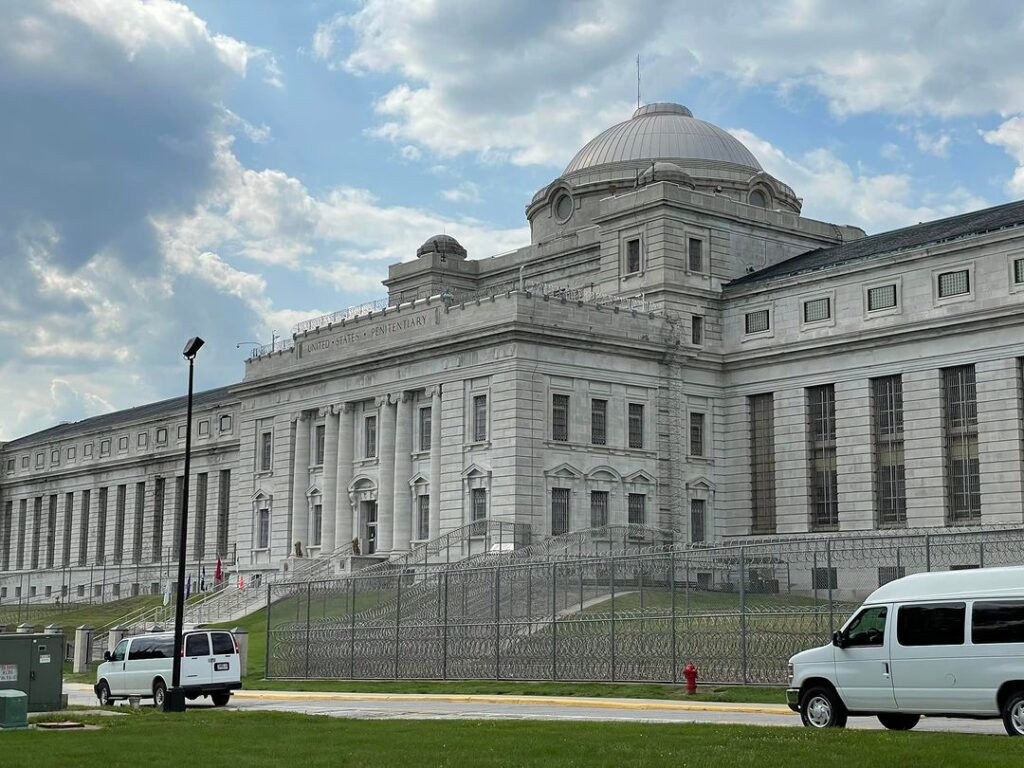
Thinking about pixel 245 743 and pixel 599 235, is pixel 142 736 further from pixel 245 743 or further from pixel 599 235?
pixel 599 235

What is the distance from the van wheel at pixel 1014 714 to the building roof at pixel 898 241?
42157 millimetres

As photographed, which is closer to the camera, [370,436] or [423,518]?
[423,518]

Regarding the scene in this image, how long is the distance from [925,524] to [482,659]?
27.5 meters

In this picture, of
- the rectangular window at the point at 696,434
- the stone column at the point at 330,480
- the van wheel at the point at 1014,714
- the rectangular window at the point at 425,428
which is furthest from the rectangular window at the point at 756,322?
the van wheel at the point at 1014,714

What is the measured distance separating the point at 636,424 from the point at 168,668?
34815 millimetres

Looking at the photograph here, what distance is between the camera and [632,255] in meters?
75.1

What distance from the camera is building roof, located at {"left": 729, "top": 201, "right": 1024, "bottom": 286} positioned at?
6431 cm

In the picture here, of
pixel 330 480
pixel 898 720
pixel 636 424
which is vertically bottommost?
pixel 898 720

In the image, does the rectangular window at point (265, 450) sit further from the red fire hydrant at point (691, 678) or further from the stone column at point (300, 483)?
the red fire hydrant at point (691, 678)

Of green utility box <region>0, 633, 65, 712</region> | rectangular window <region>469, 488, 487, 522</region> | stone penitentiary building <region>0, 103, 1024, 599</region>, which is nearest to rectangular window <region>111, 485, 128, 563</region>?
stone penitentiary building <region>0, 103, 1024, 599</region>

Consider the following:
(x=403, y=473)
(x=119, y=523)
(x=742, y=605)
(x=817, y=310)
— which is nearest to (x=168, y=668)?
(x=742, y=605)

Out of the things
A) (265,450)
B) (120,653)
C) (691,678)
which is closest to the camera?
(691,678)

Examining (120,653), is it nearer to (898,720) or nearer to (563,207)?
(898,720)

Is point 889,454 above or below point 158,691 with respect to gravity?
above
